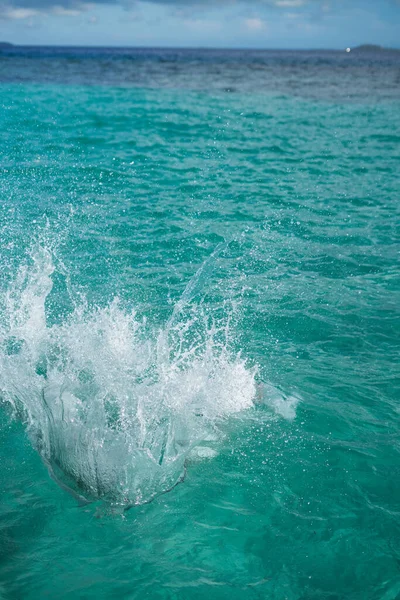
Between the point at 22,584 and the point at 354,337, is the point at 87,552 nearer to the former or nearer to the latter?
the point at 22,584

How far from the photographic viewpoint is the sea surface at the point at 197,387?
4.35m

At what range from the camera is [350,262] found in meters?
9.66

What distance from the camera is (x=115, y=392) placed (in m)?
5.80

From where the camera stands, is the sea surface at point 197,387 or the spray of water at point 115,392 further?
the spray of water at point 115,392

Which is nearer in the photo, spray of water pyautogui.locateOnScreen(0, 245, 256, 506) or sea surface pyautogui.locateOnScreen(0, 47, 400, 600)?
sea surface pyautogui.locateOnScreen(0, 47, 400, 600)

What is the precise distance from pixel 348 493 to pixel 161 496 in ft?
5.55

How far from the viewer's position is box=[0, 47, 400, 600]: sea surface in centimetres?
435

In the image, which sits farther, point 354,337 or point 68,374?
point 354,337

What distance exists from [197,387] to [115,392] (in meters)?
0.87

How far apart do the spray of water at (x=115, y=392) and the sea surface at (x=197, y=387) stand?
0.9 inches

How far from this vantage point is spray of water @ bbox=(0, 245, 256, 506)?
4992mm

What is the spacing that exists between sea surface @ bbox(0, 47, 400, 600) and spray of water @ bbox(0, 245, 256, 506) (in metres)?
0.02

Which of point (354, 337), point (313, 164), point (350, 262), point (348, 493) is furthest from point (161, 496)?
point (313, 164)

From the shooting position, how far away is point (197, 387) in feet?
19.3
